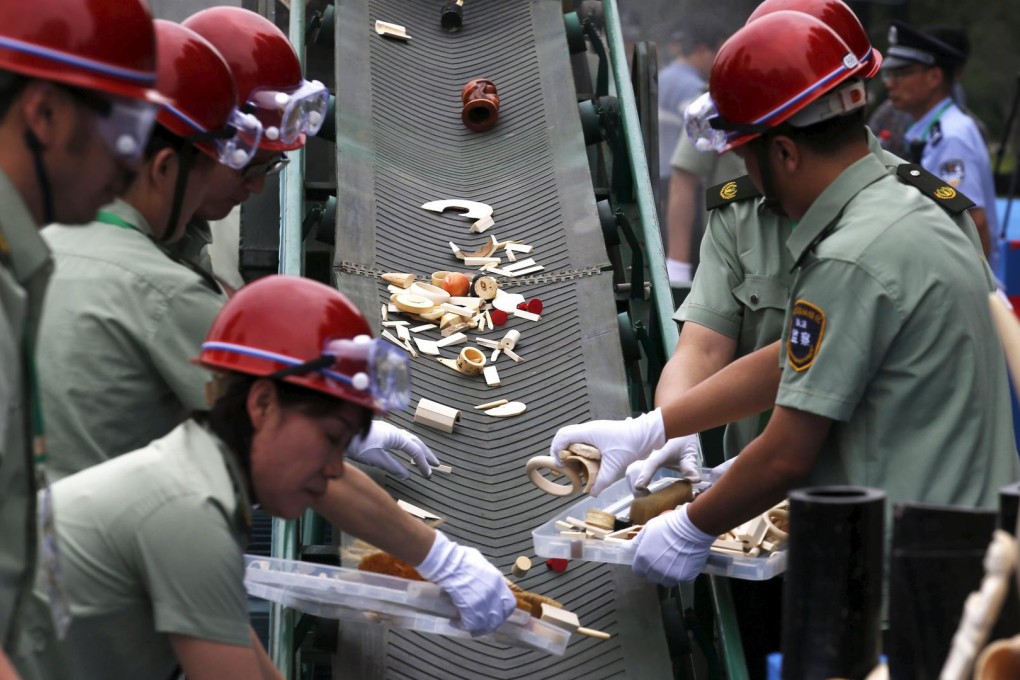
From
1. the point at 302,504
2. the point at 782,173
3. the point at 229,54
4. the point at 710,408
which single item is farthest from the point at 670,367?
the point at 302,504

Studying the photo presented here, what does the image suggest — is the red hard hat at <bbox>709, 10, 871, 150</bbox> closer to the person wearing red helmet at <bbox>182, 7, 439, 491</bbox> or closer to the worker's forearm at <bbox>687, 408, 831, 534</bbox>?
the worker's forearm at <bbox>687, 408, 831, 534</bbox>

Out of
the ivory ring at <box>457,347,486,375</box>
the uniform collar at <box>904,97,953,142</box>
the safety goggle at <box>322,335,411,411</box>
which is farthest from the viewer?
the uniform collar at <box>904,97,953,142</box>

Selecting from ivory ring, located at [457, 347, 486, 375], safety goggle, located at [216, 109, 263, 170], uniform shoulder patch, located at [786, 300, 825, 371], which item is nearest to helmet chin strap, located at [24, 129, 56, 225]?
safety goggle, located at [216, 109, 263, 170]

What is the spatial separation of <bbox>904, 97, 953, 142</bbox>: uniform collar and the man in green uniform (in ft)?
19.2

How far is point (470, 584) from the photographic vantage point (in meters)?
3.23

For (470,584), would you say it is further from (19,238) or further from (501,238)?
(501,238)

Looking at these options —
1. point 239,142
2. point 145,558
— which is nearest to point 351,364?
point 145,558

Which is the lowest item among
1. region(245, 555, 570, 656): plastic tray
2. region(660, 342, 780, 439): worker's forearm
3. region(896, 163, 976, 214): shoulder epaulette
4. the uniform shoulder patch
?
region(245, 555, 570, 656): plastic tray

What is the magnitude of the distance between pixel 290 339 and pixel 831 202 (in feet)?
3.95

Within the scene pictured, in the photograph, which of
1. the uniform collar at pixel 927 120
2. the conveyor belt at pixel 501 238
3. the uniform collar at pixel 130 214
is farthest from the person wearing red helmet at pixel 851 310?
the uniform collar at pixel 927 120

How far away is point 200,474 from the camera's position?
2.47 m

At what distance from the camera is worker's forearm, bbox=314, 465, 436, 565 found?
3.16m

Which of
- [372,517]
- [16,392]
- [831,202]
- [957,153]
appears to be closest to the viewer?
[16,392]

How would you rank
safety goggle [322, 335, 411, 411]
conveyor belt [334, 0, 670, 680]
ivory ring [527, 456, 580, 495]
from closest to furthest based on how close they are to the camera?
safety goggle [322, 335, 411, 411], conveyor belt [334, 0, 670, 680], ivory ring [527, 456, 580, 495]
